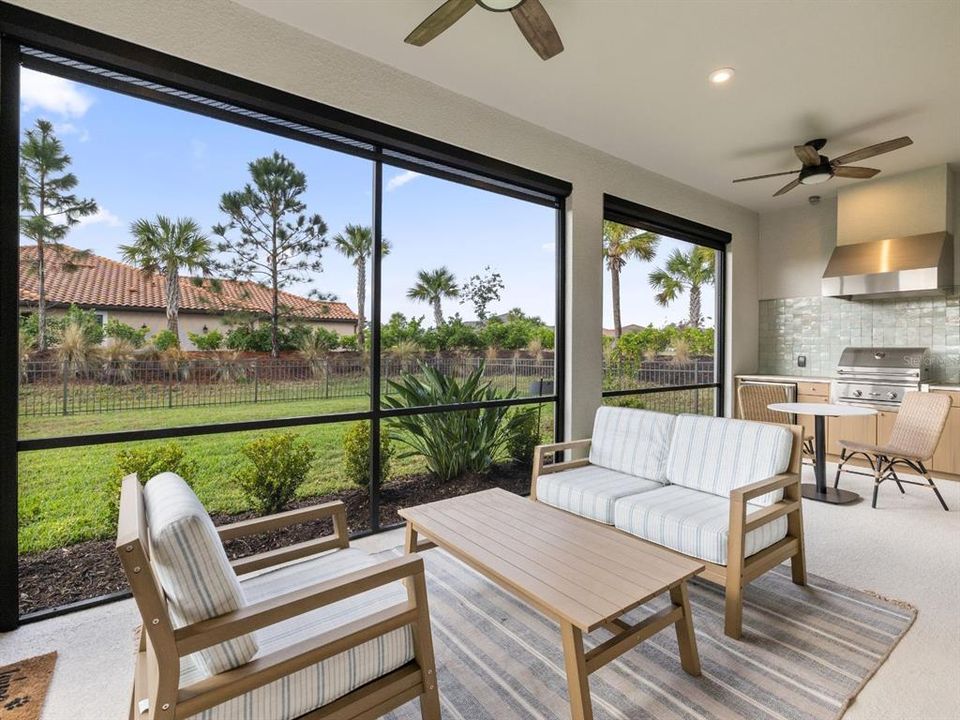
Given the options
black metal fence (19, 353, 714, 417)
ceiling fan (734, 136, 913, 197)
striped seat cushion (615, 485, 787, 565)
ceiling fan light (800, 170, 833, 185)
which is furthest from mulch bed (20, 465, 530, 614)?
ceiling fan light (800, 170, 833, 185)

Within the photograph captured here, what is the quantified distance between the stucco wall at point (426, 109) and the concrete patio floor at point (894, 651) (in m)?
1.92

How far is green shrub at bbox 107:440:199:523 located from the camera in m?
2.48

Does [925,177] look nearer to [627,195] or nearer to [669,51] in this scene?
[627,195]

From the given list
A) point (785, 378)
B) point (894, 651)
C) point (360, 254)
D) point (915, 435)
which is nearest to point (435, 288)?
point (360, 254)

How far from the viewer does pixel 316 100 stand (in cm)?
279

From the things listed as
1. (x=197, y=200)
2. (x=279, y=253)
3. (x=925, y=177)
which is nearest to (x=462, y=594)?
(x=279, y=253)

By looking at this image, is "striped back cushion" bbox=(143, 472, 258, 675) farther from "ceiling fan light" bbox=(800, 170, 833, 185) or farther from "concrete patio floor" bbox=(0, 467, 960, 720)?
"ceiling fan light" bbox=(800, 170, 833, 185)

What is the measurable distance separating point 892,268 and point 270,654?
5.99 metres

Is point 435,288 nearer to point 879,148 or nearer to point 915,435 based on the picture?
point 879,148

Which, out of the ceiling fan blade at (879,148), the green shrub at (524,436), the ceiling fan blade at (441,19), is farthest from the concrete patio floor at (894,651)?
the ceiling fan blade at (441,19)

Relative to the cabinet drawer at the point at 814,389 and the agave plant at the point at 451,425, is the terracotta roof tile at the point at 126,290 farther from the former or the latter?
the cabinet drawer at the point at 814,389

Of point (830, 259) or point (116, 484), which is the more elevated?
point (830, 259)

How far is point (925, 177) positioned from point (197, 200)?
628 cm

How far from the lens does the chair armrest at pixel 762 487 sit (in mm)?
2084
